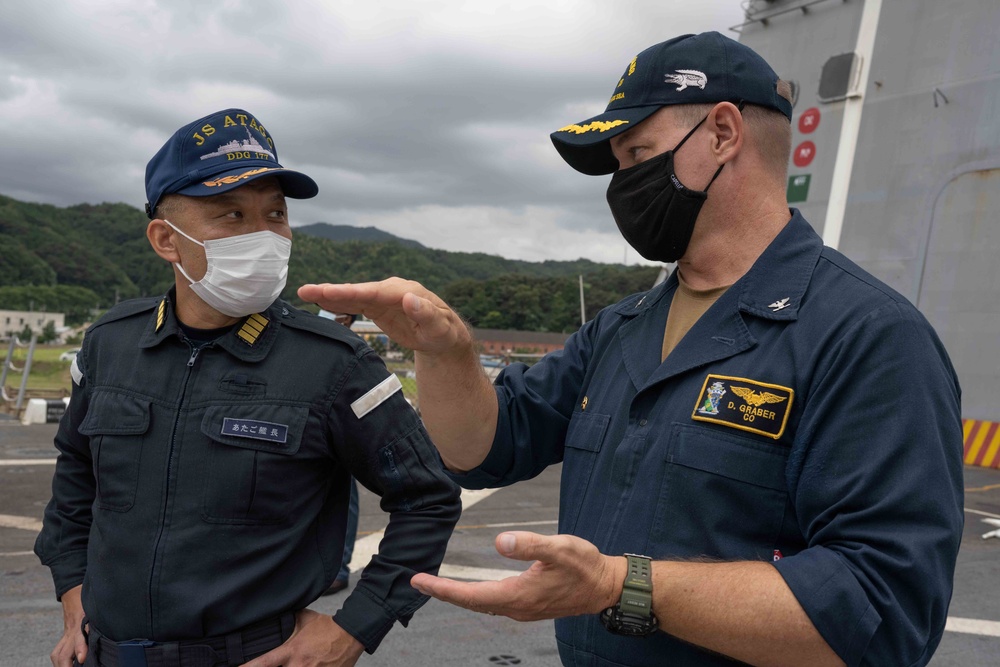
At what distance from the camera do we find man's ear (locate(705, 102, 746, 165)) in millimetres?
1709

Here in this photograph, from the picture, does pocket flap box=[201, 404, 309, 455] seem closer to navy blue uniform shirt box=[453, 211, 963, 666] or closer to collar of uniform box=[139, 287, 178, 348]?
collar of uniform box=[139, 287, 178, 348]

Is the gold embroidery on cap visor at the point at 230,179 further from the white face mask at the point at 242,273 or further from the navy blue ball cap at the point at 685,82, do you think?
the navy blue ball cap at the point at 685,82

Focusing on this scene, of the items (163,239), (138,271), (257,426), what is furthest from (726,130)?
(138,271)

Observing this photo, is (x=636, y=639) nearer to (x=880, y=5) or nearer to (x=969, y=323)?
(x=969, y=323)

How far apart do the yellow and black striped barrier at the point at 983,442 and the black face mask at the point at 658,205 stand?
11629mm

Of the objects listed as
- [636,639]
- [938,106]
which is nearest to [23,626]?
[636,639]

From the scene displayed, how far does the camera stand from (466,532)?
22.5ft

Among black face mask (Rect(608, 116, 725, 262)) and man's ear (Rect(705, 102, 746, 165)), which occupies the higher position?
man's ear (Rect(705, 102, 746, 165))

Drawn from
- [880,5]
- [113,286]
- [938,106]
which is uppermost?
[880,5]

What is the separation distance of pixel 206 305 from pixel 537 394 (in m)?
Answer: 1.11

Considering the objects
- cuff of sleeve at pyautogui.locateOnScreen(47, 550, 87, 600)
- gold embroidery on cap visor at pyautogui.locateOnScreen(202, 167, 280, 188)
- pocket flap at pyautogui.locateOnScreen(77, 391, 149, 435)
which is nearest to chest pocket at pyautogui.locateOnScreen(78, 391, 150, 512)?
pocket flap at pyautogui.locateOnScreen(77, 391, 149, 435)

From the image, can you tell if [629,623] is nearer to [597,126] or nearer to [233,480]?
[597,126]

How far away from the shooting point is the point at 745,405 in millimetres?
1477

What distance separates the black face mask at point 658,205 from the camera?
179cm
